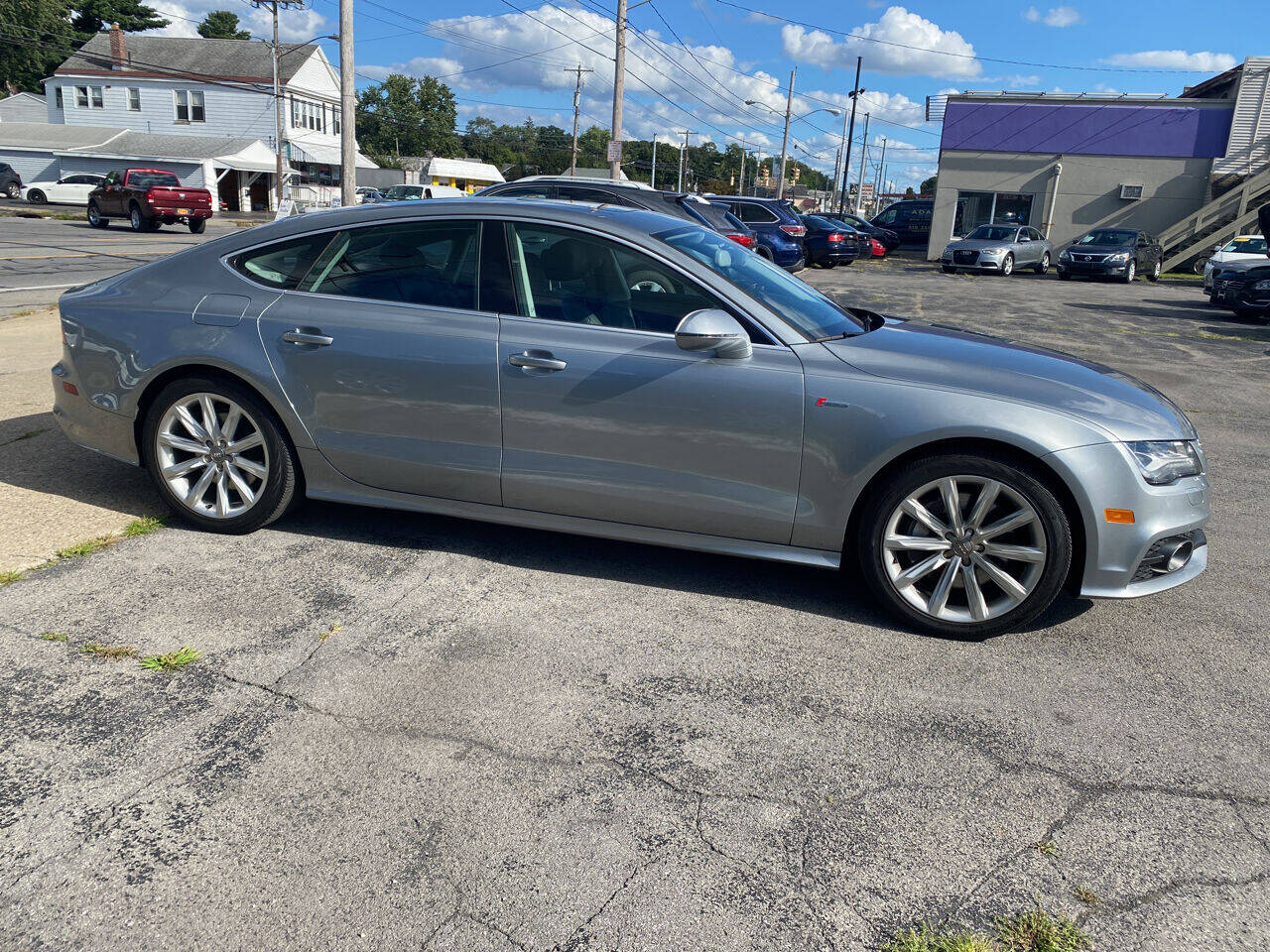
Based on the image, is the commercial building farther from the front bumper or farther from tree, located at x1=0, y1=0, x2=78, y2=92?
tree, located at x1=0, y1=0, x2=78, y2=92

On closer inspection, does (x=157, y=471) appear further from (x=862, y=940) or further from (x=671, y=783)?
(x=862, y=940)

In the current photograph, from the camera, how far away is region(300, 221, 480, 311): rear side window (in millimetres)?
4258

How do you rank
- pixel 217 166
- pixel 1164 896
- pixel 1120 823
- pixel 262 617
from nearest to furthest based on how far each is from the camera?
pixel 1164 896
pixel 1120 823
pixel 262 617
pixel 217 166

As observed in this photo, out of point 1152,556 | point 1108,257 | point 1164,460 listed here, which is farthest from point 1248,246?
point 1152,556

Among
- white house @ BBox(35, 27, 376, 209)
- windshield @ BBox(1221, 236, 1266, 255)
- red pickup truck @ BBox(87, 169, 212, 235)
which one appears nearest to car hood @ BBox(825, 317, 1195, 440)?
windshield @ BBox(1221, 236, 1266, 255)

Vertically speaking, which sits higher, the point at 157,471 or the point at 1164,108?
the point at 1164,108

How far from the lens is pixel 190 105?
59.0m

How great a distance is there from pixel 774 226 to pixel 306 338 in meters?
20.5

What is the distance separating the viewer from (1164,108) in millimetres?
36781

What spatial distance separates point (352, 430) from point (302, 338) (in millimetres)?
467

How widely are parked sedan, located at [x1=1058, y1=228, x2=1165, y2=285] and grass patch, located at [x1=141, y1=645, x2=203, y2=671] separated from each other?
3046 centimetres

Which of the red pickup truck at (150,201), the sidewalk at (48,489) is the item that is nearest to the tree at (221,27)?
the red pickup truck at (150,201)

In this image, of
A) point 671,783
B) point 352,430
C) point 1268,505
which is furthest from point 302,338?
point 1268,505

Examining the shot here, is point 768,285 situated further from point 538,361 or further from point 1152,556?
point 1152,556
